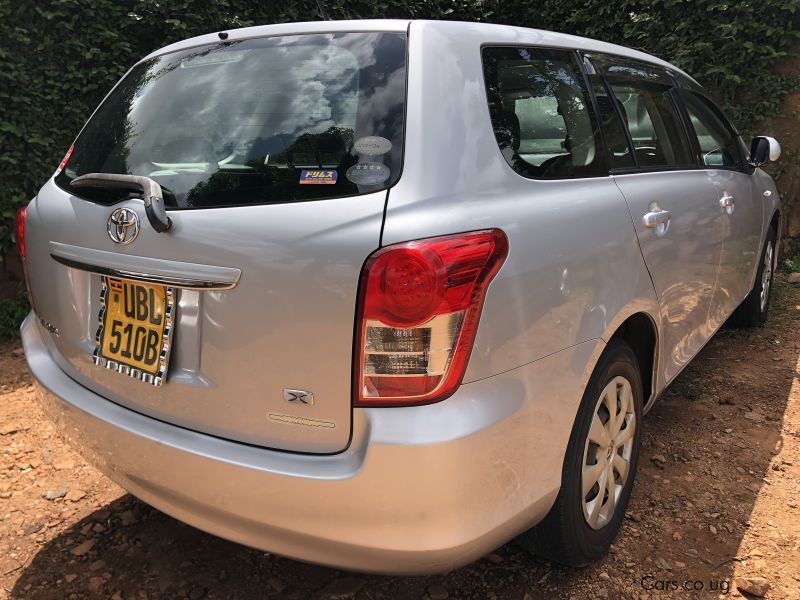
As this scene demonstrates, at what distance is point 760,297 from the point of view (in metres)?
4.43

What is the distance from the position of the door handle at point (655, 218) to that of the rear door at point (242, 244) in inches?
40.6

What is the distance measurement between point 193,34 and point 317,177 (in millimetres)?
4153

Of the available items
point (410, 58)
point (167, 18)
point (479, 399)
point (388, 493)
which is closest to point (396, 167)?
point (410, 58)

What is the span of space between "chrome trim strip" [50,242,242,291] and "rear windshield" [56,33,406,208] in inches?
6.5

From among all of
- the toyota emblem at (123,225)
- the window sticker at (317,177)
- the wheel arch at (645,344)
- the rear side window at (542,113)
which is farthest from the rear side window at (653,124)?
the toyota emblem at (123,225)

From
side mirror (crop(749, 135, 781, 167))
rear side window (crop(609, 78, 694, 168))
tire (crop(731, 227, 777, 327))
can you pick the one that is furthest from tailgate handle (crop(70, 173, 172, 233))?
tire (crop(731, 227, 777, 327))

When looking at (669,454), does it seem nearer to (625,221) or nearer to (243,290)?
(625,221)

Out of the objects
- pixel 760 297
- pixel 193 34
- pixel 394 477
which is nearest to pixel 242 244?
pixel 394 477

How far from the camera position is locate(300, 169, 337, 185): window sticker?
1.57 metres

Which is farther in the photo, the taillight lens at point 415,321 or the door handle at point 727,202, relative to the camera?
the door handle at point 727,202

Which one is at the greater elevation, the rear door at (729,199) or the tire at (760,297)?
the rear door at (729,199)

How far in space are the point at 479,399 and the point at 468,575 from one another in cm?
92

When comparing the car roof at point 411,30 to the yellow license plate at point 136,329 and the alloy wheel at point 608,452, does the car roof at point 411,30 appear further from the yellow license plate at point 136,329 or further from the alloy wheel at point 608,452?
the alloy wheel at point 608,452

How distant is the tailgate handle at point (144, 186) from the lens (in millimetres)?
1636
